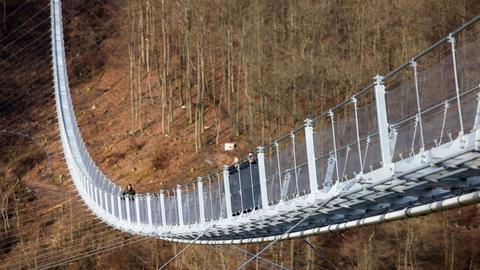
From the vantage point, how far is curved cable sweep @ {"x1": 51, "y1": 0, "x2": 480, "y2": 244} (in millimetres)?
9664

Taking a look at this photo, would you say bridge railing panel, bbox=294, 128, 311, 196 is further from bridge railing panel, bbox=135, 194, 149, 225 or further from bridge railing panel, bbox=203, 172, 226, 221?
bridge railing panel, bbox=135, 194, 149, 225

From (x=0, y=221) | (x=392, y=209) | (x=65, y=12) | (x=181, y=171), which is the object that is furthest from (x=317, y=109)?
(x=392, y=209)

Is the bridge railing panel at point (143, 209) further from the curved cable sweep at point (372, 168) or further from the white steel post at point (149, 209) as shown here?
the curved cable sweep at point (372, 168)

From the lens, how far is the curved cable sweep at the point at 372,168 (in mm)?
9664

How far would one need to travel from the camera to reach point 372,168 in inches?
428

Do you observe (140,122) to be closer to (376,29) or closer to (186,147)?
(186,147)

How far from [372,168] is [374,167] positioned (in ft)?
0.40

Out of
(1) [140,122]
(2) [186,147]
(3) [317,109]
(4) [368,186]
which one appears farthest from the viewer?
(1) [140,122]

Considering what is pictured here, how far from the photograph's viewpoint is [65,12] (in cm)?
5044

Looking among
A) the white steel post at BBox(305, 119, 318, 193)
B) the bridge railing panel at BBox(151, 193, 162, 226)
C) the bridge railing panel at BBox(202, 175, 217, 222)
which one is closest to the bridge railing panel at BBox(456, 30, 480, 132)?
the white steel post at BBox(305, 119, 318, 193)

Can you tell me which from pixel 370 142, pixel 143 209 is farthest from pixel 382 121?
pixel 143 209

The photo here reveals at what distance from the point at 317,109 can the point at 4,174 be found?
12.2 m

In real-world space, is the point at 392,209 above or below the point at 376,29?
below

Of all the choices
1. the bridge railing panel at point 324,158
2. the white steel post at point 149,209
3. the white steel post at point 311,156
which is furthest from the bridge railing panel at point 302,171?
the white steel post at point 149,209
